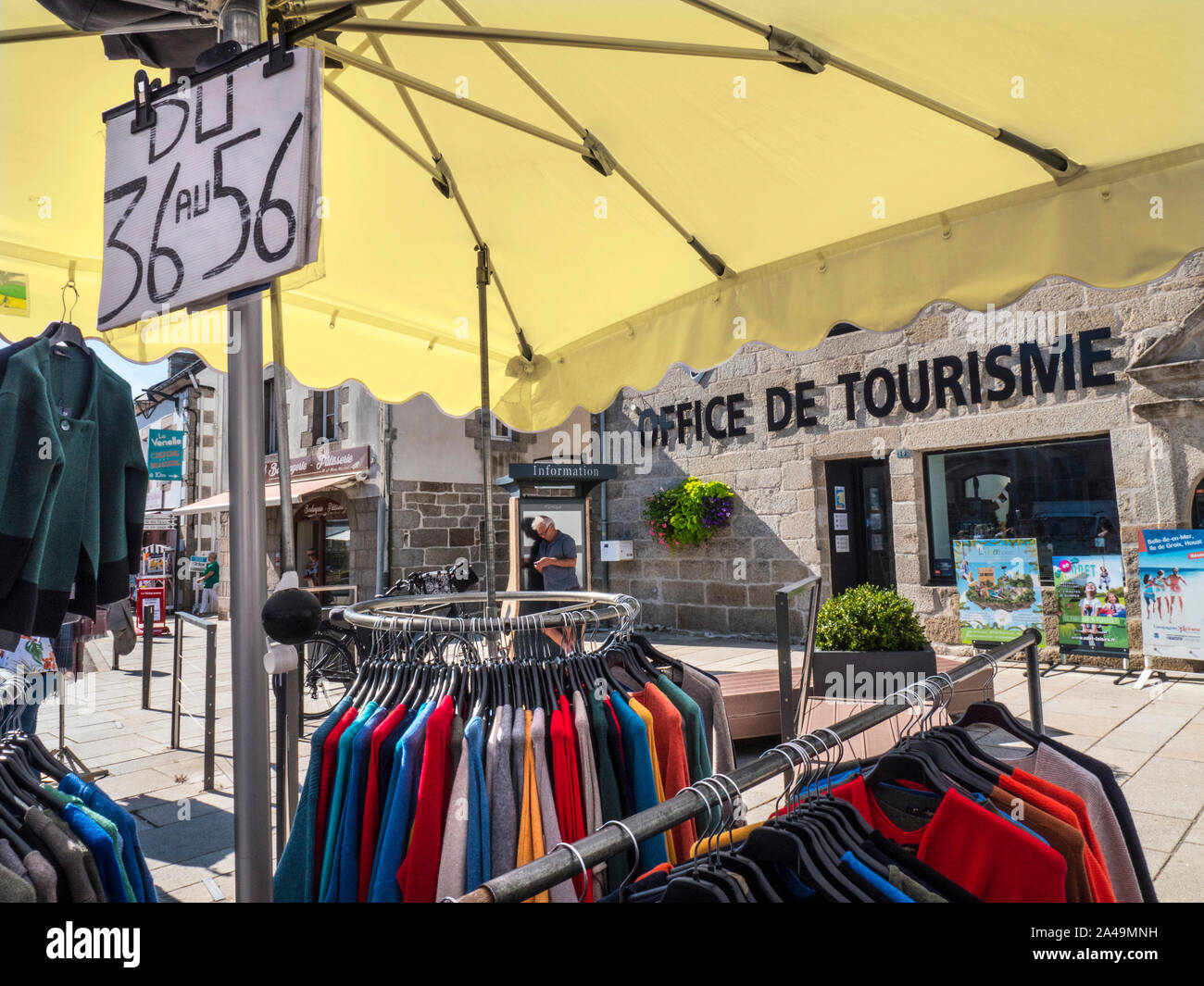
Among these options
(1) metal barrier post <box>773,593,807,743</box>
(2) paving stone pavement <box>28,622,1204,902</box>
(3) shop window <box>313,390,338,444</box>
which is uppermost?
(3) shop window <box>313,390,338,444</box>

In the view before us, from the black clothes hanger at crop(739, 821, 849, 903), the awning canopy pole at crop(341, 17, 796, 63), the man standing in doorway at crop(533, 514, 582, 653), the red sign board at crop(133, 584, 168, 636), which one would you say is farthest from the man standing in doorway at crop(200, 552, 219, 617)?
the black clothes hanger at crop(739, 821, 849, 903)

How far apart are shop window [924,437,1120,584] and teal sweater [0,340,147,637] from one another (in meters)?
7.86

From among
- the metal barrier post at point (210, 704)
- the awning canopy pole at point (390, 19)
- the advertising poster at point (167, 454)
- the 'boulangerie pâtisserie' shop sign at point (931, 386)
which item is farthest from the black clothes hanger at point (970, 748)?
the advertising poster at point (167, 454)

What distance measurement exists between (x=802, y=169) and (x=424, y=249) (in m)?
1.77

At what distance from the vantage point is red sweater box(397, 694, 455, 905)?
1487mm

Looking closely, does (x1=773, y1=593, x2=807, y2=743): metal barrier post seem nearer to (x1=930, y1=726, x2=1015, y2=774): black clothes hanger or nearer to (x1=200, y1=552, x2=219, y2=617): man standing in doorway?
(x1=930, y1=726, x2=1015, y2=774): black clothes hanger

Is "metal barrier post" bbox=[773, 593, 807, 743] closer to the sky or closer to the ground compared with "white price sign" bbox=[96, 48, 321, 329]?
closer to the ground

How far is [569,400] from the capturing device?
13.1ft

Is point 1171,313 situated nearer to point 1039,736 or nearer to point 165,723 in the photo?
point 1039,736

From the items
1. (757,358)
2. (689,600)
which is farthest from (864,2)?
(689,600)

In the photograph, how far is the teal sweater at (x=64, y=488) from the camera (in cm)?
180

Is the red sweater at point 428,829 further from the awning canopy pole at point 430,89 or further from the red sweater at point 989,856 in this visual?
the awning canopy pole at point 430,89

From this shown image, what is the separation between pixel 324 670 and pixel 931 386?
724 cm

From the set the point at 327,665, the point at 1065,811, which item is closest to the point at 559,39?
the point at 1065,811
